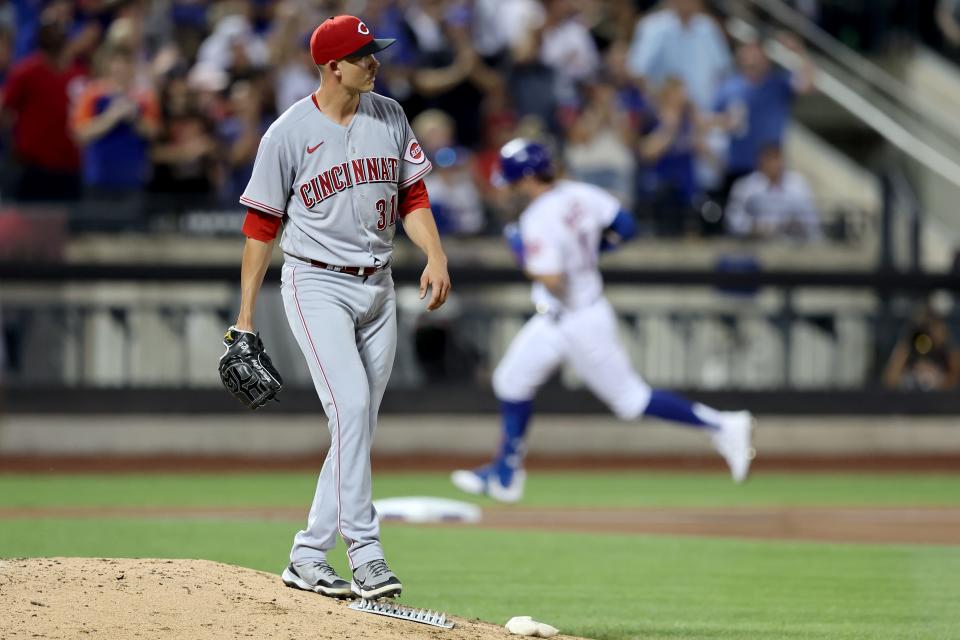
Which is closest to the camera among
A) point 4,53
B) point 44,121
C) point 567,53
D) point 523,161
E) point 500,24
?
point 523,161

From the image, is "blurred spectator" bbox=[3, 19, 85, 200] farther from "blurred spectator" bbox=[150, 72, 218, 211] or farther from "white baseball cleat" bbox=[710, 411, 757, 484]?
"white baseball cleat" bbox=[710, 411, 757, 484]

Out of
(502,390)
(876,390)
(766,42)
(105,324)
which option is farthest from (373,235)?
(766,42)

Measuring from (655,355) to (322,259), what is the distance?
9.07 metres

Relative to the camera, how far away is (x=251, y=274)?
608 cm

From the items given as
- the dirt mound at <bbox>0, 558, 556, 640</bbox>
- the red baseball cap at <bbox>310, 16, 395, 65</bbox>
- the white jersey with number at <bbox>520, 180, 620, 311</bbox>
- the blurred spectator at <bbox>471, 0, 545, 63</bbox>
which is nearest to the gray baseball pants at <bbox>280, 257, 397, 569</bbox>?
the dirt mound at <bbox>0, 558, 556, 640</bbox>

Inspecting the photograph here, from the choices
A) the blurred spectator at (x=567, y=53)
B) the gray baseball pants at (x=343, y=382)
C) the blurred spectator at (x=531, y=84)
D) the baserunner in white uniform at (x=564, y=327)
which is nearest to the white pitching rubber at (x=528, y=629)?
the gray baseball pants at (x=343, y=382)

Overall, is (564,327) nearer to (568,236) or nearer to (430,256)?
(568,236)

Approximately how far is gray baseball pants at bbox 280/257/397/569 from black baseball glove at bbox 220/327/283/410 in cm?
16

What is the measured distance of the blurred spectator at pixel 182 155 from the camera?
14.6 m

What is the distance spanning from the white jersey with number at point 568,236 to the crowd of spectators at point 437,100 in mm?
3167

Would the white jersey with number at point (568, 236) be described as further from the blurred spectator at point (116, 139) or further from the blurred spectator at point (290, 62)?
the blurred spectator at point (116, 139)

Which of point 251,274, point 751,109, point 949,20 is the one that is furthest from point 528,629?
point 949,20

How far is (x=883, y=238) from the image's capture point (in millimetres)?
15508

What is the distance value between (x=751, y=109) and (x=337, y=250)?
1132 cm
